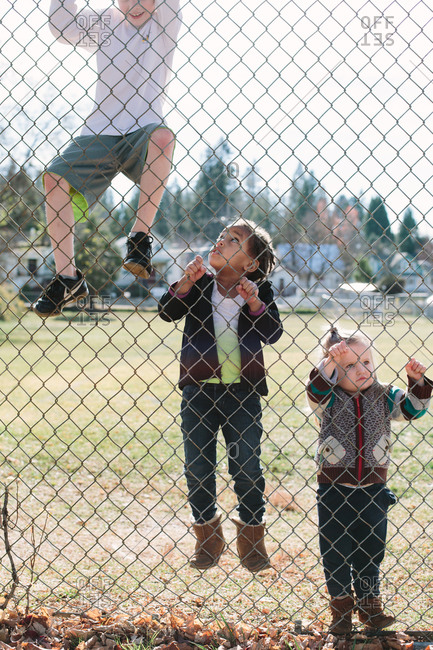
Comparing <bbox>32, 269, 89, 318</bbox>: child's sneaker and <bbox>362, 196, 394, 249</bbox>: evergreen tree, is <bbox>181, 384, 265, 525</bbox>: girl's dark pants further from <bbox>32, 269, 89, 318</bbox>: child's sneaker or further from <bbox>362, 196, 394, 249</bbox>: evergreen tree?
<bbox>362, 196, 394, 249</bbox>: evergreen tree

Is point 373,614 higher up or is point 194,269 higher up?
point 194,269

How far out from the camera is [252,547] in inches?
118

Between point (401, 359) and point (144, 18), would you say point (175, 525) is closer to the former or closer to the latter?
point (144, 18)

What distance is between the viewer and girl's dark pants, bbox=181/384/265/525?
296 centimetres

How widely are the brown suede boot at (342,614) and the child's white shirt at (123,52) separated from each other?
2.35 metres

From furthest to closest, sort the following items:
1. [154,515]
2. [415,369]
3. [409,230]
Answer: [154,515], [409,230], [415,369]

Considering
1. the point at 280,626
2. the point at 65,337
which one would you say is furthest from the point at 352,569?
the point at 65,337

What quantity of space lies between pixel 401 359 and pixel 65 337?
11.0m

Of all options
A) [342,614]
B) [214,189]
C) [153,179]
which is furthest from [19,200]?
[214,189]

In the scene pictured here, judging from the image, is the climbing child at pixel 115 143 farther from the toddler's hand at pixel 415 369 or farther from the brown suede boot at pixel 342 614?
the brown suede boot at pixel 342 614

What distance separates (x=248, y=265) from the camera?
301 centimetres

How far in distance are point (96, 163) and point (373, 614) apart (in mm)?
2444

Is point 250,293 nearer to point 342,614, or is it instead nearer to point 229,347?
point 229,347

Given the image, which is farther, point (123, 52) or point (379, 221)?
point (379, 221)
